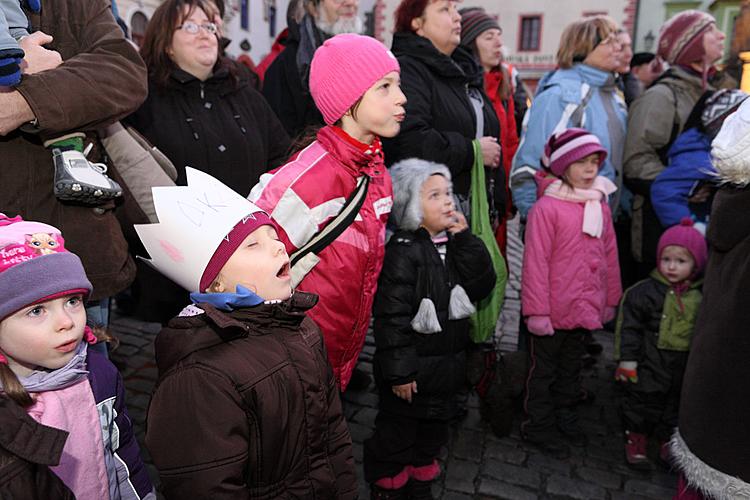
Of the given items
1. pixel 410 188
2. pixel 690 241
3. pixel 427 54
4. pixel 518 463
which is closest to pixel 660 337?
pixel 690 241

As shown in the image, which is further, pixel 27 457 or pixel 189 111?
pixel 189 111

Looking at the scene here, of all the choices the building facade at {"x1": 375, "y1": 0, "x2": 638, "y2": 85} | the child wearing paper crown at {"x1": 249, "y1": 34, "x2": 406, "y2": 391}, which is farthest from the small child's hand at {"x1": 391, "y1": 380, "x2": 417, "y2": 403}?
the building facade at {"x1": 375, "y1": 0, "x2": 638, "y2": 85}

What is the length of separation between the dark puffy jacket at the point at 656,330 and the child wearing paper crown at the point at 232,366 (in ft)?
8.14

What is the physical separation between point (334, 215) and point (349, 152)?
280 millimetres

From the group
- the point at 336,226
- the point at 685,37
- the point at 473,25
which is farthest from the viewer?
the point at 473,25

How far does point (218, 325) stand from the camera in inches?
61.7

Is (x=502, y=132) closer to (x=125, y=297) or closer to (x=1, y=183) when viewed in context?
(x=1, y=183)

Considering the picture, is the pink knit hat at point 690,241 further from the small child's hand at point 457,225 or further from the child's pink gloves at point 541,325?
the small child's hand at point 457,225

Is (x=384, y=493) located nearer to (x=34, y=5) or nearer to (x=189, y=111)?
(x=189, y=111)

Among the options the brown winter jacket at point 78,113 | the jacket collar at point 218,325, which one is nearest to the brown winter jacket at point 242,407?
the jacket collar at point 218,325

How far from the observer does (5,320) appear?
1.48 metres

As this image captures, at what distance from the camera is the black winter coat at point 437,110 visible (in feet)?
10.6

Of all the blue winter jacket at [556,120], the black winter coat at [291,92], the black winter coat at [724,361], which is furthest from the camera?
the blue winter jacket at [556,120]

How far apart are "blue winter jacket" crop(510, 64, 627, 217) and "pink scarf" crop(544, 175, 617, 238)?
37 centimetres
